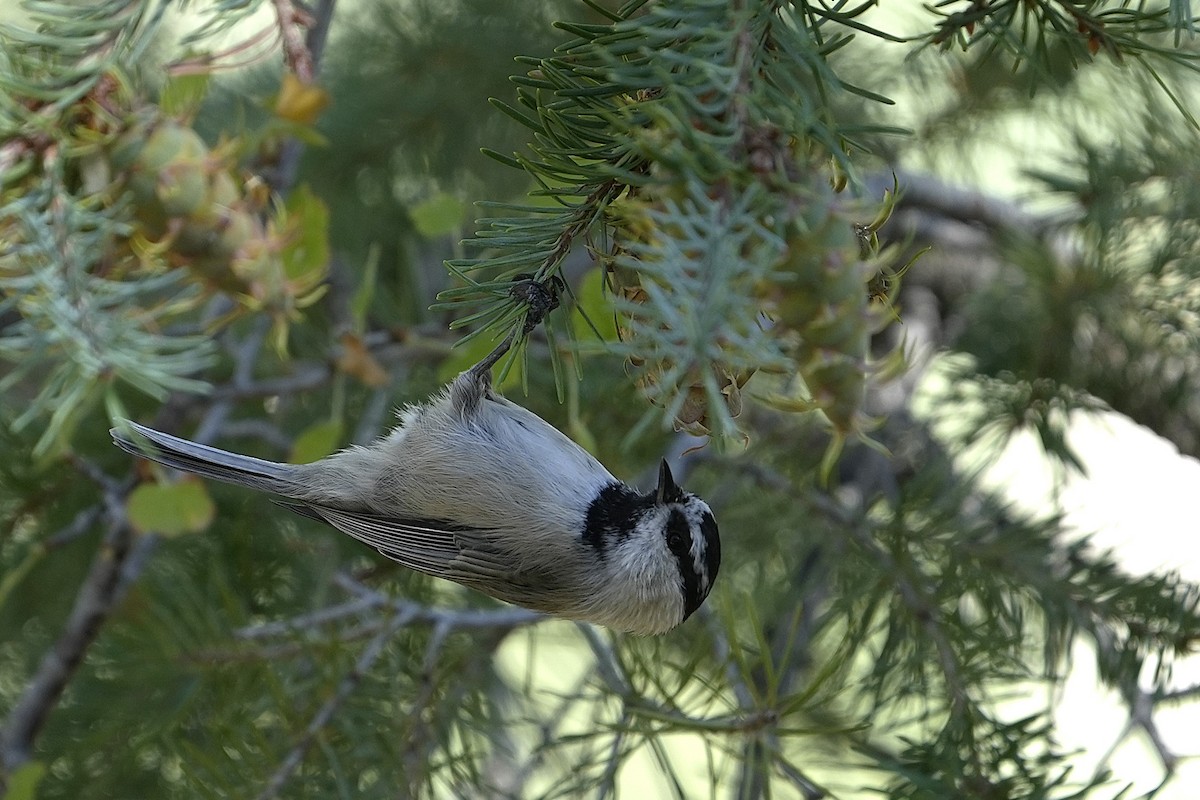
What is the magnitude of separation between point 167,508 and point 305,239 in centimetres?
30

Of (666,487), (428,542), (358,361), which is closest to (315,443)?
(358,361)

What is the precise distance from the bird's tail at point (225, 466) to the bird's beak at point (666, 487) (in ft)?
1.39

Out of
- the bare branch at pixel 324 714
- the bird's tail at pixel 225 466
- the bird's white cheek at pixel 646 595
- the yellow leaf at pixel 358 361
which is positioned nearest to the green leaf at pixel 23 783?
the bare branch at pixel 324 714

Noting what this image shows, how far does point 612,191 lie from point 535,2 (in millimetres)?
1228

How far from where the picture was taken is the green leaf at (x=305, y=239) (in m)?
0.87

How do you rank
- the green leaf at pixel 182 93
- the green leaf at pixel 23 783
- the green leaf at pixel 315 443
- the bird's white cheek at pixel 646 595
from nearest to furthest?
the green leaf at pixel 182 93, the green leaf at pixel 23 783, the green leaf at pixel 315 443, the bird's white cheek at pixel 646 595

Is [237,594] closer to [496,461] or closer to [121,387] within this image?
[121,387]

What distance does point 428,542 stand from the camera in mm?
1319

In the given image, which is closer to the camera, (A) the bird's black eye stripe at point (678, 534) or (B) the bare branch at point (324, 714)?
(B) the bare branch at point (324, 714)

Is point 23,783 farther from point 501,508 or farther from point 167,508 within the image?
point 501,508

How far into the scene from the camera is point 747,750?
929 mm

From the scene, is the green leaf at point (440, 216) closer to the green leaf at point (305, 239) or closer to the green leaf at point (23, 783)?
the green leaf at point (305, 239)

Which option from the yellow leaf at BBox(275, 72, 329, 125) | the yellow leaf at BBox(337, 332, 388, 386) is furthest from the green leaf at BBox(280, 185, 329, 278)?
the yellow leaf at BBox(337, 332, 388, 386)

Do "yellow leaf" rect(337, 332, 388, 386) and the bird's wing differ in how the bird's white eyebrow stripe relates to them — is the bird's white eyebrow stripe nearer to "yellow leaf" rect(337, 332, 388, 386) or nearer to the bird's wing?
the bird's wing
